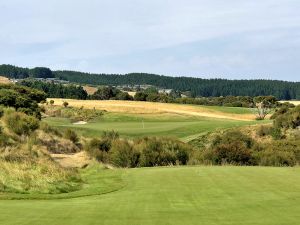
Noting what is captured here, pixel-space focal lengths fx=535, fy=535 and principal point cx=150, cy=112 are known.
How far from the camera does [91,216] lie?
1202 cm

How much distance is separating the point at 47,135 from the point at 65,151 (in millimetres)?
2650

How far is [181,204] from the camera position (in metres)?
14.5

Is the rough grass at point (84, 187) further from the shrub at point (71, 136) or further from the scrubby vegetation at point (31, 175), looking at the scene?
the shrub at point (71, 136)

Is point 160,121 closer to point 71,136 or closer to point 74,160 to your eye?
point 71,136

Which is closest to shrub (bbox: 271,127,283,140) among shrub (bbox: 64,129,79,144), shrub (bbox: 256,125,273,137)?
shrub (bbox: 256,125,273,137)

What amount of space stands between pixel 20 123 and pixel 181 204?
105ft

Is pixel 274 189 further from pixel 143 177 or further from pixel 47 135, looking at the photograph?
pixel 47 135

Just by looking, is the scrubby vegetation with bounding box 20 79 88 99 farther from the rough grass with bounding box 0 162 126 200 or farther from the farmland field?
the rough grass with bounding box 0 162 126 200

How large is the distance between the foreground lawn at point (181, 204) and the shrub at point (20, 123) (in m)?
24.1

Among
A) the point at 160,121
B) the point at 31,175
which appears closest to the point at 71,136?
the point at 31,175

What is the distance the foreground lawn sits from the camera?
11.7 m

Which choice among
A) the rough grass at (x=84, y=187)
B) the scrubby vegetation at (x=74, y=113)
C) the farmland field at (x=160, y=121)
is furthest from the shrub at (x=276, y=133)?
the scrubby vegetation at (x=74, y=113)

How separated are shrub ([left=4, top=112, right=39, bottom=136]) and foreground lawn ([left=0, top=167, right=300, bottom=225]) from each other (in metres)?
24.1

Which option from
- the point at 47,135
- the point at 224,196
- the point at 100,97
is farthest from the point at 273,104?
the point at 224,196
